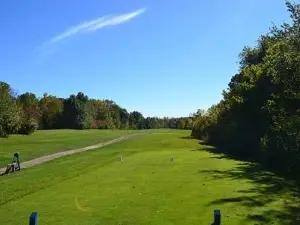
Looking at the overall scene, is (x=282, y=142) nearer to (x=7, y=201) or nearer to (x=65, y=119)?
(x=7, y=201)

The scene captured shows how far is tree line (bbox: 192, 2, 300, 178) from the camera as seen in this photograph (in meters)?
33.6

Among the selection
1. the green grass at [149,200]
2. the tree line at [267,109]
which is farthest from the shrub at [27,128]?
the green grass at [149,200]

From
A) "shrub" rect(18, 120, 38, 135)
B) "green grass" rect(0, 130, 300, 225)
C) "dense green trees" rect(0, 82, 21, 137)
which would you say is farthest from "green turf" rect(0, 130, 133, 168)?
"green grass" rect(0, 130, 300, 225)

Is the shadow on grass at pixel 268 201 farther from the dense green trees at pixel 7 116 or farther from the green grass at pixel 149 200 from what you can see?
the dense green trees at pixel 7 116

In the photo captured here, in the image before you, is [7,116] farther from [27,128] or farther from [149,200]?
[149,200]

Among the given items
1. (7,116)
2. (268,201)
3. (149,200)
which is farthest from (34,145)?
(268,201)

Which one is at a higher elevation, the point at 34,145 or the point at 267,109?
the point at 267,109

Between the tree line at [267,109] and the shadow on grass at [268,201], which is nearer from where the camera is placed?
the shadow on grass at [268,201]

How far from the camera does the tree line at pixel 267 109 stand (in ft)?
110

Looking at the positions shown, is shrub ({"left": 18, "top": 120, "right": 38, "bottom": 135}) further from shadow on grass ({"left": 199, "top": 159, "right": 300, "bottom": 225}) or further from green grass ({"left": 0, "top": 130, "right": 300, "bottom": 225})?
shadow on grass ({"left": 199, "top": 159, "right": 300, "bottom": 225})

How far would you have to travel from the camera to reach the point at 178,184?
24328mm

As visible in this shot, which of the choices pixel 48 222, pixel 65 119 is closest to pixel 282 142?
pixel 48 222

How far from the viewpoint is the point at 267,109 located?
171 feet

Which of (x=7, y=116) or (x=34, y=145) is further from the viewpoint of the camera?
(x=7, y=116)
